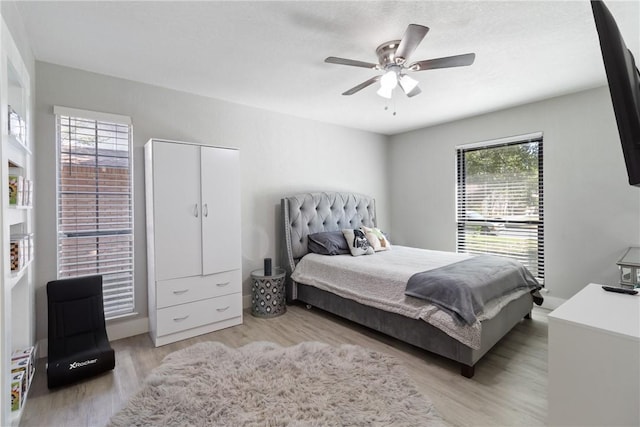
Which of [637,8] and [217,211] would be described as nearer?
[637,8]

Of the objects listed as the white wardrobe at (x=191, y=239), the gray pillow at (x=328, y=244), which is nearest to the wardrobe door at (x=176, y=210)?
the white wardrobe at (x=191, y=239)

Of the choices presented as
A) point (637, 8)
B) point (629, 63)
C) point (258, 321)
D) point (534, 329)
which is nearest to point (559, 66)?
point (637, 8)

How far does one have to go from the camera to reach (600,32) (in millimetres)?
1037

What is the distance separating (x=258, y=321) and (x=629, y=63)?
3.24 metres

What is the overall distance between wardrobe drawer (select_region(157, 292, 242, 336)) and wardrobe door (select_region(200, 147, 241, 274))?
31 cm

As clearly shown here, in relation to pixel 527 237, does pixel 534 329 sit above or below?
below

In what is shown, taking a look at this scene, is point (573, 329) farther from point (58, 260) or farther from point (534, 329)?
point (58, 260)

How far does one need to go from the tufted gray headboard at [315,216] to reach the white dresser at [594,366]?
2.78m

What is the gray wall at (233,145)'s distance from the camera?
245 centimetres

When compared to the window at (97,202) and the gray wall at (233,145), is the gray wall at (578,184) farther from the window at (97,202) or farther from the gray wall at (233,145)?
the window at (97,202)

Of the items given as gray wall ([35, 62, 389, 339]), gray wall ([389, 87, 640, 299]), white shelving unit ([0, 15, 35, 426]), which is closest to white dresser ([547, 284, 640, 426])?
white shelving unit ([0, 15, 35, 426])

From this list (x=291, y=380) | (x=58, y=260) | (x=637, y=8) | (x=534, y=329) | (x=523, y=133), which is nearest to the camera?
(x=637, y=8)

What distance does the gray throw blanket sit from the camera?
7.03ft

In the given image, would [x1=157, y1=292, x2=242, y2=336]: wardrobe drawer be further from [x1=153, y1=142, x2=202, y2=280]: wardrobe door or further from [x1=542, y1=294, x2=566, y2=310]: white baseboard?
[x1=542, y1=294, x2=566, y2=310]: white baseboard
